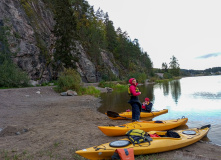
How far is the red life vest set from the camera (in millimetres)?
3616

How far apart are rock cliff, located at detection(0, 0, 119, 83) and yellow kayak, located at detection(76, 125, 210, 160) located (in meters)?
19.8

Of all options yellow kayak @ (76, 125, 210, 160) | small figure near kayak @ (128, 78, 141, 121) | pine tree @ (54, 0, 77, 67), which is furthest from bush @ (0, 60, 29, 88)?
yellow kayak @ (76, 125, 210, 160)

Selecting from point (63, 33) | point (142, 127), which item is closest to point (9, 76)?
point (63, 33)

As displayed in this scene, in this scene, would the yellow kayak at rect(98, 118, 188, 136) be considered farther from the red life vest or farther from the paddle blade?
the paddle blade

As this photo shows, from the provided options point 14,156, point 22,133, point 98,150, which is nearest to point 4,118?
point 22,133

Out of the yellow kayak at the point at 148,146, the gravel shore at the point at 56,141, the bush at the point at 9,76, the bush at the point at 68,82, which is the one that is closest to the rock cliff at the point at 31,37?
the bush at the point at 9,76

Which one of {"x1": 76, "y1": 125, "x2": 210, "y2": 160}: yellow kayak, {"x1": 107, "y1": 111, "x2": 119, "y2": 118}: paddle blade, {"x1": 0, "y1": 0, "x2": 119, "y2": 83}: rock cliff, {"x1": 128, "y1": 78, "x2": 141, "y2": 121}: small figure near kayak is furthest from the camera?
{"x1": 0, "y1": 0, "x2": 119, "y2": 83}: rock cliff

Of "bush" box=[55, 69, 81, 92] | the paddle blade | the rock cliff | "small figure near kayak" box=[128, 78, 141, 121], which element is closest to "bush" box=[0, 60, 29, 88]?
the rock cliff

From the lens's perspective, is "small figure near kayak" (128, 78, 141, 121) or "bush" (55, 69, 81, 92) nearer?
"small figure near kayak" (128, 78, 141, 121)

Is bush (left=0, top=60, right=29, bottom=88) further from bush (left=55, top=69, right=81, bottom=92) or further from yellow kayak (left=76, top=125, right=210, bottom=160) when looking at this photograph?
yellow kayak (left=76, top=125, right=210, bottom=160)

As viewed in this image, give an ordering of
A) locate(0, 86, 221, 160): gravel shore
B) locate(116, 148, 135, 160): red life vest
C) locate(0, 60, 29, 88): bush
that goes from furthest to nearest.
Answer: locate(0, 60, 29, 88): bush → locate(0, 86, 221, 160): gravel shore → locate(116, 148, 135, 160): red life vest

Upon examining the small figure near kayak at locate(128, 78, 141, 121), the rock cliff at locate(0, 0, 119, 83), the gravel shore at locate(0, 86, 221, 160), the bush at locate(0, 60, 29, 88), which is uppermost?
the rock cliff at locate(0, 0, 119, 83)

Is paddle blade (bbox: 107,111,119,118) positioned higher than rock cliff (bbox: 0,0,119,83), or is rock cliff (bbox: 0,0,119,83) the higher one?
rock cliff (bbox: 0,0,119,83)

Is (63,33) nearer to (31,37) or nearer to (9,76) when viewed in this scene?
(31,37)
